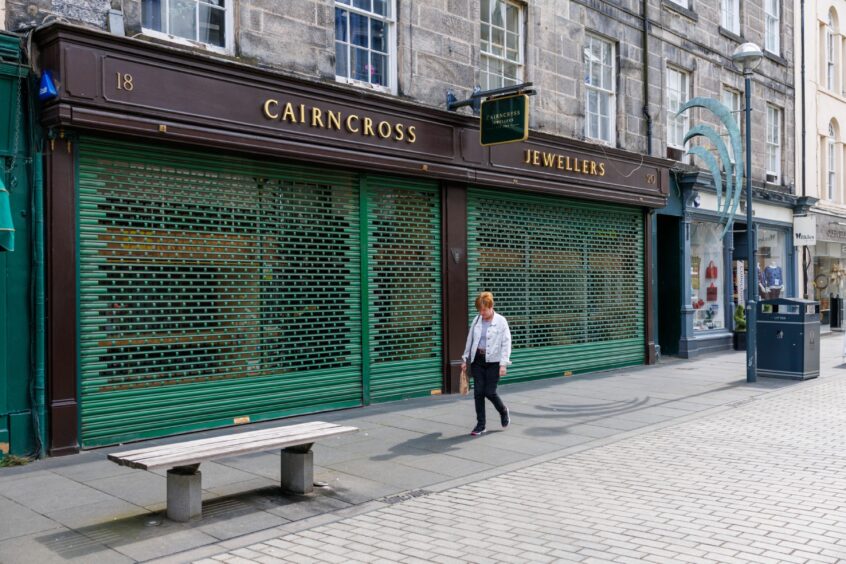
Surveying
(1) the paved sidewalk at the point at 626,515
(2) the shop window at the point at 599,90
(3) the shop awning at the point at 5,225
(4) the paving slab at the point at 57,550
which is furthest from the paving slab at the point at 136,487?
(2) the shop window at the point at 599,90

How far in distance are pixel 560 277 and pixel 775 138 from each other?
11.7 meters

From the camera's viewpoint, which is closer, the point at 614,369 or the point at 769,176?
the point at 614,369

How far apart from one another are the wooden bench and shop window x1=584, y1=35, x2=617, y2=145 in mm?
10553

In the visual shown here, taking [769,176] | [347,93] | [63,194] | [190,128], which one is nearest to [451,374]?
[347,93]

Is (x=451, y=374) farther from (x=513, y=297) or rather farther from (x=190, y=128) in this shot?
(x=190, y=128)

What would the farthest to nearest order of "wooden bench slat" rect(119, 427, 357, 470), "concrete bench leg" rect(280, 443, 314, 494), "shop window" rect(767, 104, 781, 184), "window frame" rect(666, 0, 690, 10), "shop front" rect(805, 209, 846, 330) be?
"shop front" rect(805, 209, 846, 330)
"shop window" rect(767, 104, 781, 184)
"window frame" rect(666, 0, 690, 10)
"concrete bench leg" rect(280, 443, 314, 494)
"wooden bench slat" rect(119, 427, 357, 470)

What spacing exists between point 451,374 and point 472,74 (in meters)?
4.85

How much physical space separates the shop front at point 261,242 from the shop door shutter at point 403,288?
32mm

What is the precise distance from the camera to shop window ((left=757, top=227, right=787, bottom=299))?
22.0 m

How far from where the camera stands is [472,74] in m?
12.6

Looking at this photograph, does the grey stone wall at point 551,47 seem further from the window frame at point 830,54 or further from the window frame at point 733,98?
the window frame at point 830,54

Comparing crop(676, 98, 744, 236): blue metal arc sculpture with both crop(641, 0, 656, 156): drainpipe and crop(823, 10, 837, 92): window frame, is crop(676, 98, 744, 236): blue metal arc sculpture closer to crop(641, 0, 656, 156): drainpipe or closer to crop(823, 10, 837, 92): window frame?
crop(641, 0, 656, 156): drainpipe

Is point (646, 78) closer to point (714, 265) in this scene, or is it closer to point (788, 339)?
point (714, 265)

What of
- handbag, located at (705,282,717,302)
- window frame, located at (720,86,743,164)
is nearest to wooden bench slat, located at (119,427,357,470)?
handbag, located at (705,282,717,302)
